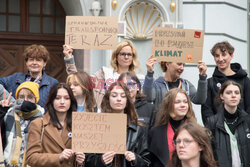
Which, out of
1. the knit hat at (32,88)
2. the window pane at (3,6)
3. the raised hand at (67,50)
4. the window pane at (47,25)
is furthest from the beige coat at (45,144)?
the window pane at (3,6)

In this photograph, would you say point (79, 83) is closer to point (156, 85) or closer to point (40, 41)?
point (156, 85)

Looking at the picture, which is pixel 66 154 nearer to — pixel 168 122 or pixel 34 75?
pixel 168 122

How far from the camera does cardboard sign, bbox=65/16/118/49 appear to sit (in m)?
6.02

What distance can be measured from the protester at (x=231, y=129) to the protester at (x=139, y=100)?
0.62 meters

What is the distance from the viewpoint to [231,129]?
5500 millimetres

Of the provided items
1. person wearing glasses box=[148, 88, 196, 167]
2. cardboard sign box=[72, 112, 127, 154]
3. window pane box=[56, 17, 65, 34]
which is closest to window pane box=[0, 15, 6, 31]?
window pane box=[56, 17, 65, 34]

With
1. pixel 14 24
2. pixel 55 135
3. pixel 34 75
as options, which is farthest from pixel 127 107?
pixel 14 24

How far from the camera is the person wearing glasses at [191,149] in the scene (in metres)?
4.45

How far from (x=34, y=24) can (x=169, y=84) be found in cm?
417

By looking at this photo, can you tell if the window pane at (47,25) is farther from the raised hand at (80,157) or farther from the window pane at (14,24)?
the raised hand at (80,157)

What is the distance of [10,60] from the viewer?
944 centimetres

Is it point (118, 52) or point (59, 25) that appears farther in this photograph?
point (59, 25)

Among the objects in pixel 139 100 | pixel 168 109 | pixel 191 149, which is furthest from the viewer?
pixel 139 100

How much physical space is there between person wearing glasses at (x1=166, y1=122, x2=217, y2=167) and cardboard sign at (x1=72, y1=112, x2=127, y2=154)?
1.73 ft
